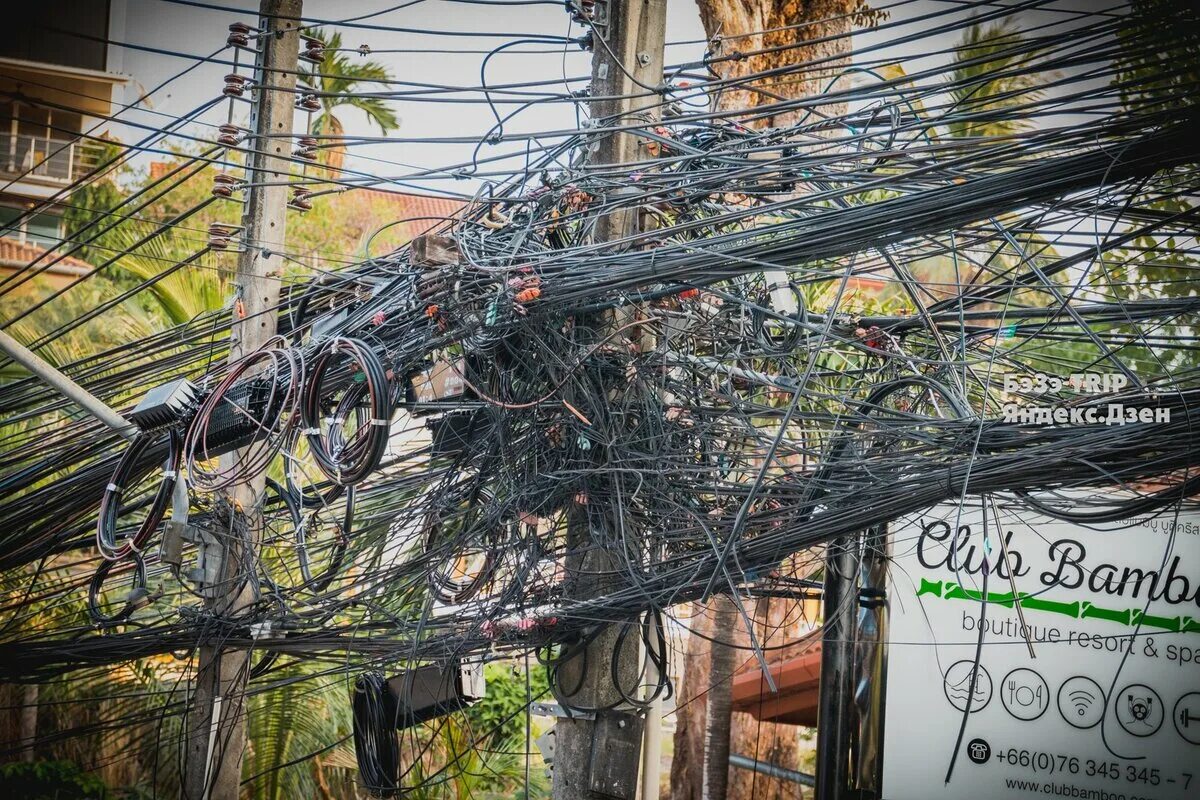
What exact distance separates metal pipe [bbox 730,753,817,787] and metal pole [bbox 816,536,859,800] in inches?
96.2

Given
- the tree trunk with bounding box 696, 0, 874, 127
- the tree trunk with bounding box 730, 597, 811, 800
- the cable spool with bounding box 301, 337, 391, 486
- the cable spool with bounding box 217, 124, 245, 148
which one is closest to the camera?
the cable spool with bounding box 301, 337, 391, 486

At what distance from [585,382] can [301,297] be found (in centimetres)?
269

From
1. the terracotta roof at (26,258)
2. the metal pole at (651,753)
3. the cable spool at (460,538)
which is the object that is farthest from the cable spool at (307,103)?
the terracotta roof at (26,258)

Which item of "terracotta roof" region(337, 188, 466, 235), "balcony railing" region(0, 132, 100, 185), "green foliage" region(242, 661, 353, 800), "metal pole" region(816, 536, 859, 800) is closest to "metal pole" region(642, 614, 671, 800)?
"metal pole" region(816, 536, 859, 800)

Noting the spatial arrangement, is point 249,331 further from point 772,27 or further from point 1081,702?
point 772,27

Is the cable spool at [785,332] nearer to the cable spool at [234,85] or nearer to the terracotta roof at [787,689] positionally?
the cable spool at [234,85]

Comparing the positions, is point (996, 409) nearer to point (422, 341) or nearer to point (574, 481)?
point (574, 481)

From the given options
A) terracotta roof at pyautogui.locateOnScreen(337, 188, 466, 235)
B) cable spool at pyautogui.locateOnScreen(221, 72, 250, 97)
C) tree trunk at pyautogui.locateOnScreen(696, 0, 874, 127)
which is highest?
terracotta roof at pyautogui.locateOnScreen(337, 188, 466, 235)

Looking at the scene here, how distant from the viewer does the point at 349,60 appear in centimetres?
3020

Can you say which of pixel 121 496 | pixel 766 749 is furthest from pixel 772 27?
pixel 766 749

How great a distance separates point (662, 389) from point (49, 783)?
10.6 metres

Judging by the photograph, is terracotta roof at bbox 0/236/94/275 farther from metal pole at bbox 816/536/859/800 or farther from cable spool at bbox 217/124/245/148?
metal pole at bbox 816/536/859/800

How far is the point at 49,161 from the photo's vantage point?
3069cm

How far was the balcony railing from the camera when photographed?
1163 inches
